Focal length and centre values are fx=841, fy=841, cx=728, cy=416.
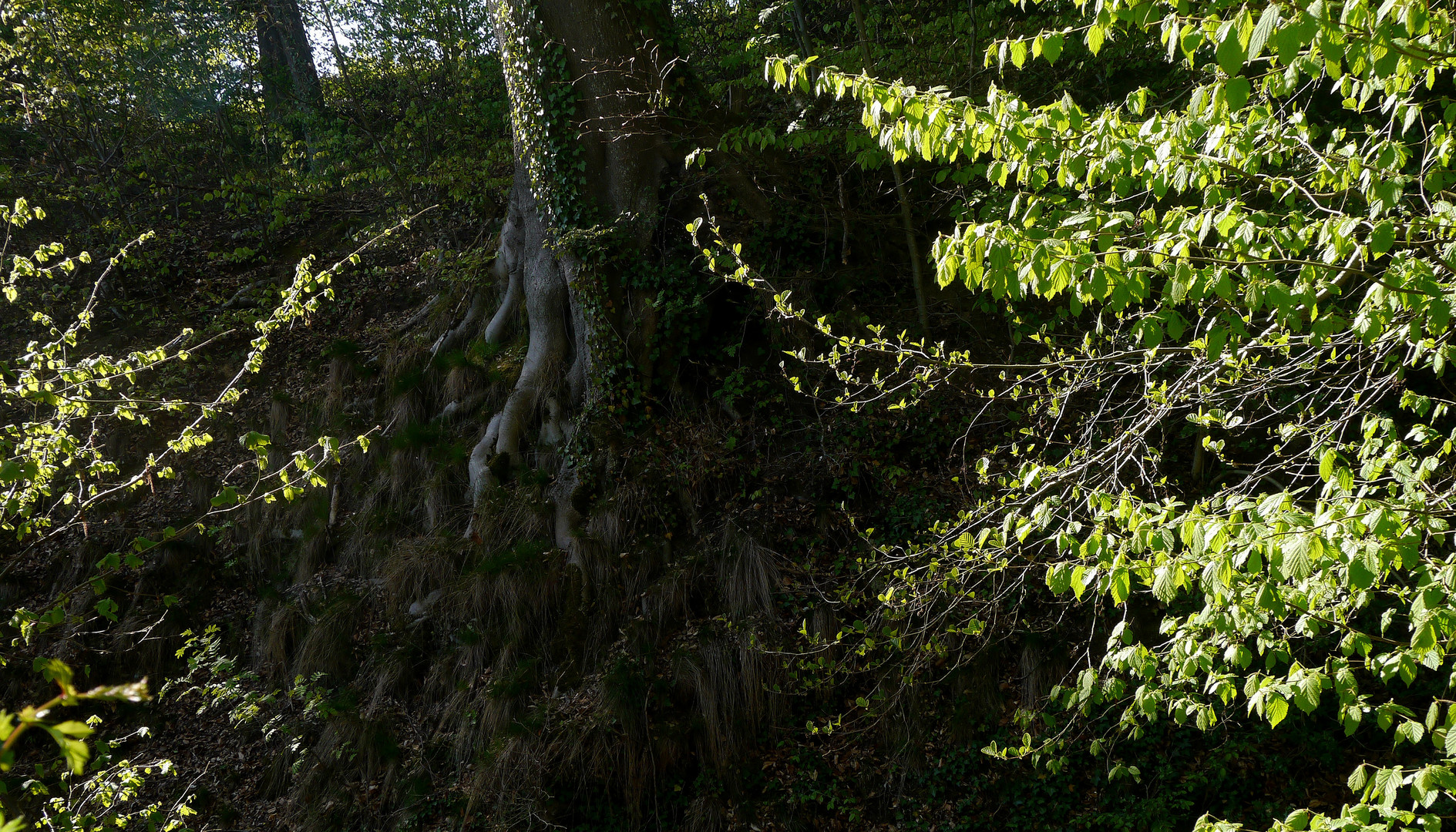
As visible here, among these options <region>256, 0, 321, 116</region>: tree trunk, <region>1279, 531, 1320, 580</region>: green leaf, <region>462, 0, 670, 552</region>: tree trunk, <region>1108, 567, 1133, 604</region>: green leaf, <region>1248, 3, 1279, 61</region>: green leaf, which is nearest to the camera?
<region>1248, 3, 1279, 61</region>: green leaf

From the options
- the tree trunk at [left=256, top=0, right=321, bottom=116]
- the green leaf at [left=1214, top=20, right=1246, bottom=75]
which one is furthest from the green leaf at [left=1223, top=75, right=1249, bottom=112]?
the tree trunk at [left=256, top=0, right=321, bottom=116]

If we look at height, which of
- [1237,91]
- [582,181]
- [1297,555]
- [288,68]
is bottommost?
[1297,555]

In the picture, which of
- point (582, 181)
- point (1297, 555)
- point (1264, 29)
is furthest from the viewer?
point (582, 181)

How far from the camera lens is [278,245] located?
10445 millimetres

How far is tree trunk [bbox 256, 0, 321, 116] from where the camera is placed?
34.6 ft

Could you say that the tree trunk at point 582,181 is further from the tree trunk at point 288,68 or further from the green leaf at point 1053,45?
the tree trunk at point 288,68

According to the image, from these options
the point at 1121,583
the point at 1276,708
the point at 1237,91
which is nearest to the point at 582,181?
the point at 1237,91

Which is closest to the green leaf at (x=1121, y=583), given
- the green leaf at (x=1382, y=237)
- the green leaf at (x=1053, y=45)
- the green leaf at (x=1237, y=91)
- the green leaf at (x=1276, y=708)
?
the green leaf at (x=1276, y=708)

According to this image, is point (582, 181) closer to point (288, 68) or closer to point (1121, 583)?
point (1121, 583)

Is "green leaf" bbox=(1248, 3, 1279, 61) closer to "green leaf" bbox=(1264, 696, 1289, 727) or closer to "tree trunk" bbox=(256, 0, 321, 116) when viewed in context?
"green leaf" bbox=(1264, 696, 1289, 727)

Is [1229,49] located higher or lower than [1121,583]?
higher

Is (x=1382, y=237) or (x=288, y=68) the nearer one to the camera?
(x=1382, y=237)

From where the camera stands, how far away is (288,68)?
443 inches

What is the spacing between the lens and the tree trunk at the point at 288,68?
10.5 metres
